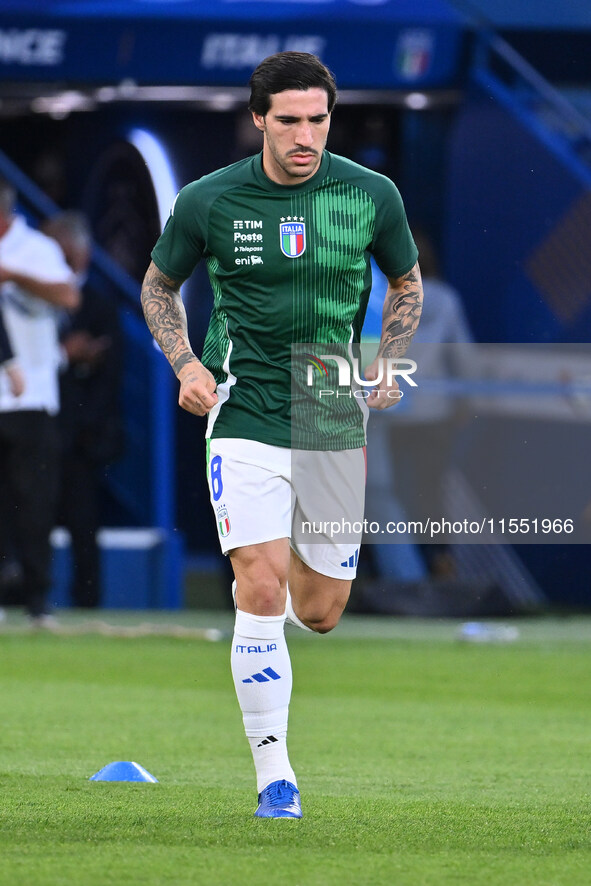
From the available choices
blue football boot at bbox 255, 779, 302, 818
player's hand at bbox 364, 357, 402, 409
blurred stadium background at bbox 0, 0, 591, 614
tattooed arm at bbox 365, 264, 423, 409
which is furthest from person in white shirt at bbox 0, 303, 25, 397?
blue football boot at bbox 255, 779, 302, 818

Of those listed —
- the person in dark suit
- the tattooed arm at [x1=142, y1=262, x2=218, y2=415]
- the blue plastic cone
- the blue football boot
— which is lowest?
the person in dark suit

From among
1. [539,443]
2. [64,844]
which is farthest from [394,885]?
[539,443]

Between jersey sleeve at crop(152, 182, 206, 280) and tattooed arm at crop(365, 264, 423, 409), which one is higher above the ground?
jersey sleeve at crop(152, 182, 206, 280)

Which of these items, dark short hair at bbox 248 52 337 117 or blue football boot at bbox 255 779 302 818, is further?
dark short hair at bbox 248 52 337 117

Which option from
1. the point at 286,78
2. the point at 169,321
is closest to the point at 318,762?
the point at 169,321

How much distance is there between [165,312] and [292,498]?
652mm

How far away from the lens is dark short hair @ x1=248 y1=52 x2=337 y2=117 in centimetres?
470

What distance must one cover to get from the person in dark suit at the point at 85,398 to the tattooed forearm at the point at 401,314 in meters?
6.00

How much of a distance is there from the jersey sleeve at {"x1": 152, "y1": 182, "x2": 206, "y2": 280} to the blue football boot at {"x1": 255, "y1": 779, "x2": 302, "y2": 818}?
142cm

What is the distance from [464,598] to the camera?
1112 centimetres

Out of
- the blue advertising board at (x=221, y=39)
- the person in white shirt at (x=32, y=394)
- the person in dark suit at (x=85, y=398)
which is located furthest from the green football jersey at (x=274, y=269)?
the blue advertising board at (x=221, y=39)

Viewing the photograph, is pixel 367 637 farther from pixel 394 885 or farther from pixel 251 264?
pixel 394 885

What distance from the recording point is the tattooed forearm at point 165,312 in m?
4.98

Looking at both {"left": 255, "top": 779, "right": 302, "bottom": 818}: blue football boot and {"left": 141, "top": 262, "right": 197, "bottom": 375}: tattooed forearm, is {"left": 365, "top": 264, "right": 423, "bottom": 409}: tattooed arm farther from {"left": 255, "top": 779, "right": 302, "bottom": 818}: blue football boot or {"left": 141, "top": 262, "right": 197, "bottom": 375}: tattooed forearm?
{"left": 255, "top": 779, "right": 302, "bottom": 818}: blue football boot
